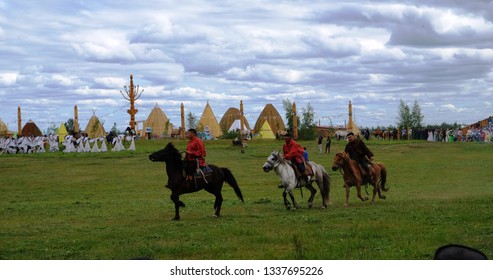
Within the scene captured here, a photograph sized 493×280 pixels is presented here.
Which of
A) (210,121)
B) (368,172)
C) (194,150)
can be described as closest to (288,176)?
(368,172)

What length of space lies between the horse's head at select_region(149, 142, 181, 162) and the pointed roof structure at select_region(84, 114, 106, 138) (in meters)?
47.8

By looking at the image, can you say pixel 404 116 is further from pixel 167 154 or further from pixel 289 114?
pixel 167 154

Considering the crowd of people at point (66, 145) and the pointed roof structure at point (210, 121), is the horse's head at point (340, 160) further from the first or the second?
the pointed roof structure at point (210, 121)

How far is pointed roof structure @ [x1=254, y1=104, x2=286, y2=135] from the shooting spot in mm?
77500

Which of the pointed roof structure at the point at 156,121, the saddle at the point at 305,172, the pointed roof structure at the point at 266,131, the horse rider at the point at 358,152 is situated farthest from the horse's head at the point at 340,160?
the pointed roof structure at the point at 156,121

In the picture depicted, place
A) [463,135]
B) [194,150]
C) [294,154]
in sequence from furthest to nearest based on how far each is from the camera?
[463,135], [294,154], [194,150]

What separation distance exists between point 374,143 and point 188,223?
4678cm

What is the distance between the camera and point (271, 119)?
258 ft

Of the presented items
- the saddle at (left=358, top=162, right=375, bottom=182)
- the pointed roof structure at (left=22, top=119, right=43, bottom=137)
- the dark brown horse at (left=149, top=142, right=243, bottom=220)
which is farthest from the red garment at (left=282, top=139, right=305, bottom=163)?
the pointed roof structure at (left=22, top=119, right=43, bottom=137)

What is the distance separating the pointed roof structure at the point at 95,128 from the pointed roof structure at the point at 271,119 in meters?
16.9

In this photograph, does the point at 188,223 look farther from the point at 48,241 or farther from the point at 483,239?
the point at 483,239

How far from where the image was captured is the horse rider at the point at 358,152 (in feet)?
68.6

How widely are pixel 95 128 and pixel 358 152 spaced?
157 feet
